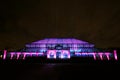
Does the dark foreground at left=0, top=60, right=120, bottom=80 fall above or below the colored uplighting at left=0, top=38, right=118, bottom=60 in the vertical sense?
below

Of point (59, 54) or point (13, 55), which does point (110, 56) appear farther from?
point (13, 55)

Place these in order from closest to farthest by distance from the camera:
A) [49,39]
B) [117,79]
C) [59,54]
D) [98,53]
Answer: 1. [117,79]
2. [59,54]
3. [98,53]
4. [49,39]

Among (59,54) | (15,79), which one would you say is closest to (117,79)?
(15,79)

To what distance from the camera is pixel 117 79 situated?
880 cm

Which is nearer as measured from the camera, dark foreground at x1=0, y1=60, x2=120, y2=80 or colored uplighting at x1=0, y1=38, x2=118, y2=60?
dark foreground at x1=0, y1=60, x2=120, y2=80

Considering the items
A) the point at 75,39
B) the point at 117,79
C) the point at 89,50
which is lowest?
the point at 117,79

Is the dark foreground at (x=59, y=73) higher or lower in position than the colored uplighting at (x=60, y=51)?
lower

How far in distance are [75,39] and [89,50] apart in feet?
34.5

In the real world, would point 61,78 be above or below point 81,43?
below

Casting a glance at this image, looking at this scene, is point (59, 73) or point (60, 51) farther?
point (60, 51)

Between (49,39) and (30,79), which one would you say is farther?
(49,39)

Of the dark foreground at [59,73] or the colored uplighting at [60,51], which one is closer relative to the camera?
the dark foreground at [59,73]

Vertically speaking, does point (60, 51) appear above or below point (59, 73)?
above

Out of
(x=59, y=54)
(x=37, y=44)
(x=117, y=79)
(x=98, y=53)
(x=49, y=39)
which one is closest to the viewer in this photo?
(x=117, y=79)
